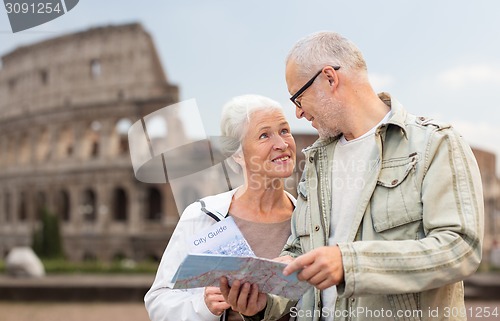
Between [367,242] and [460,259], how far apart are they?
243 millimetres

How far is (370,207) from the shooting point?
1.80m

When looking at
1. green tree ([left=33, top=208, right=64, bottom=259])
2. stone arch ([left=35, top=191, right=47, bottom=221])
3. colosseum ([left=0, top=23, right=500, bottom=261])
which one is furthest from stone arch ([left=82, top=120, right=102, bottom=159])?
green tree ([left=33, top=208, right=64, bottom=259])

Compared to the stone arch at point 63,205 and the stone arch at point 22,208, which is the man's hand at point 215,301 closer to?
the stone arch at point 63,205

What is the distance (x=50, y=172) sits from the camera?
2514 centimetres

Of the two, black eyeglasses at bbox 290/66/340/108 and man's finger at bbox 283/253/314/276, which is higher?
black eyeglasses at bbox 290/66/340/108

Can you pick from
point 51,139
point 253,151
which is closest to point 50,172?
point 51,139

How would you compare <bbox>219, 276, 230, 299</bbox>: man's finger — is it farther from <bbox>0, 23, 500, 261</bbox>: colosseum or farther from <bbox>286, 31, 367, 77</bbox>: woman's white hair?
<bbox>0, 23, 500, 261</bbox>: colosseum

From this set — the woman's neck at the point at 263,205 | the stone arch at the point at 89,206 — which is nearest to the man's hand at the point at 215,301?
the woman's neck at the point at 263,205

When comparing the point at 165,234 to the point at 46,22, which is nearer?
the point at 46,22

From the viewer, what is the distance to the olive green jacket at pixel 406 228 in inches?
61.9

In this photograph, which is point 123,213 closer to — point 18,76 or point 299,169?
point 18,76

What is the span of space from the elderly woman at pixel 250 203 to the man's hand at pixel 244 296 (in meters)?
0.35

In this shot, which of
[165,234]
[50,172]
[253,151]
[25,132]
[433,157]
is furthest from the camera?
[25,132]

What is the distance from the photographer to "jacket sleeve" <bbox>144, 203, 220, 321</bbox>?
226cm
